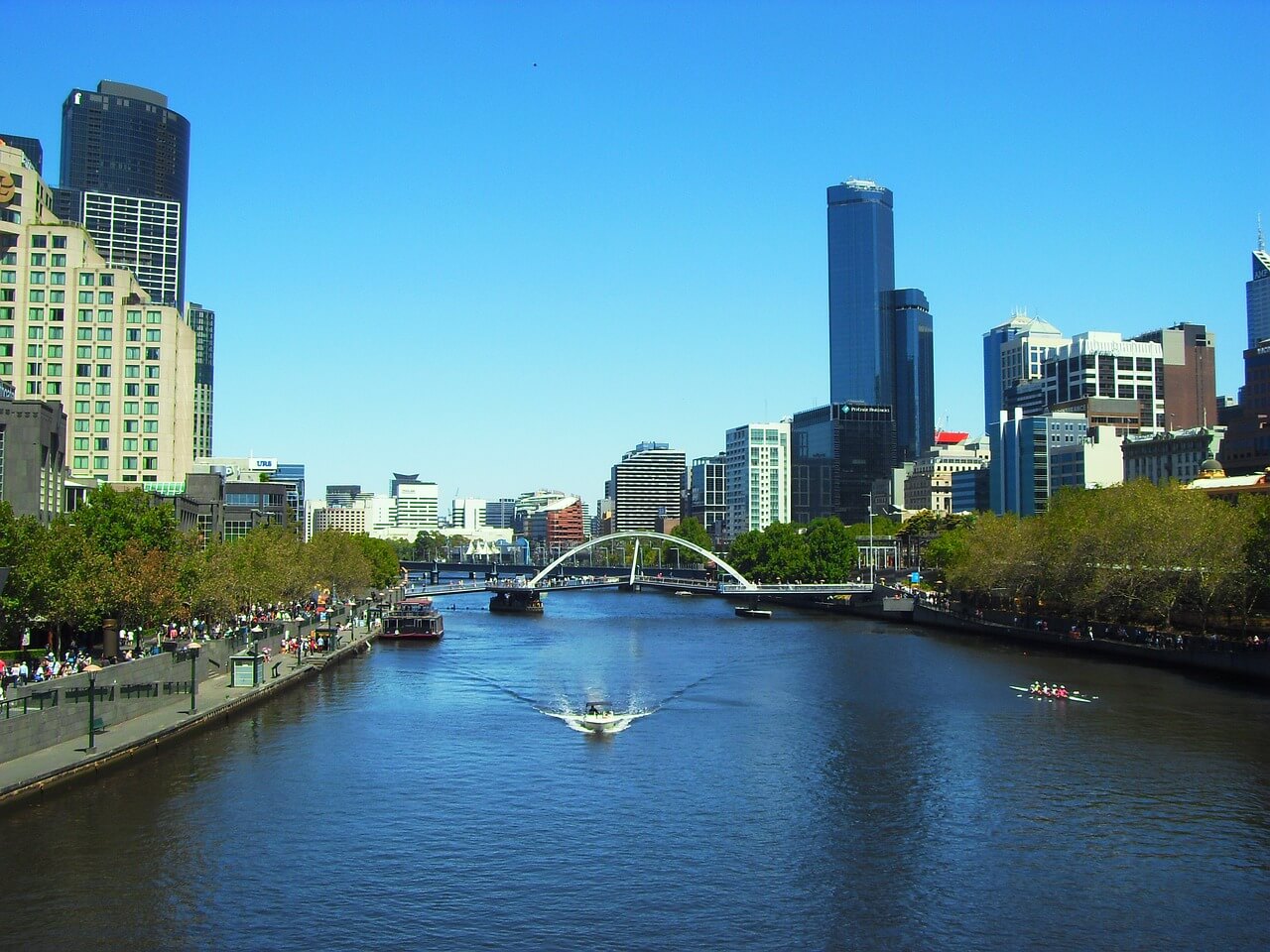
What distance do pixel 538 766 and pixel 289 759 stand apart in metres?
10.8

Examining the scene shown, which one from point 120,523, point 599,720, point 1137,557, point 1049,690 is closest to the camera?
point 599,720

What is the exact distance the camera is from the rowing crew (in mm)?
72438

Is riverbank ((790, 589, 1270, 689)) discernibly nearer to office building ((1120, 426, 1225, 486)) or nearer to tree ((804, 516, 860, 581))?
tree ((804, 516, 860, 581))

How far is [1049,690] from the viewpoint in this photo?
241 ft

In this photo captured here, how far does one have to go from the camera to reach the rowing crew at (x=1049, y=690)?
72.4m

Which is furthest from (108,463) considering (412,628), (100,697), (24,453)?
(100,697)

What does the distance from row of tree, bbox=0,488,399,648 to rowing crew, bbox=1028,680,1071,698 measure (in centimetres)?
5019

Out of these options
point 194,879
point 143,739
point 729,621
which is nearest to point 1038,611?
point 729,621

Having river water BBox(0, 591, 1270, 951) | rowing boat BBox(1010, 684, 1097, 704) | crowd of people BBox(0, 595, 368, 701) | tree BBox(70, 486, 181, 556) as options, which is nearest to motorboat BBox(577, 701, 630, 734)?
river water BBox(0, 591, 1270, 951)

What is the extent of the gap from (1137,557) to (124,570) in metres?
68.4

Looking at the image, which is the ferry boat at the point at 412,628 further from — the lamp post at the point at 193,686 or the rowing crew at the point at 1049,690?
the rowing crew at the point at 1049,690

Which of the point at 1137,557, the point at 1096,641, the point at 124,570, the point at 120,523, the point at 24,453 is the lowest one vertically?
the point at 1096,641

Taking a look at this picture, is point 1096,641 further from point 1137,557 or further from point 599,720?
point 599,720

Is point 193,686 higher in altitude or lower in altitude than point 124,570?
lower
